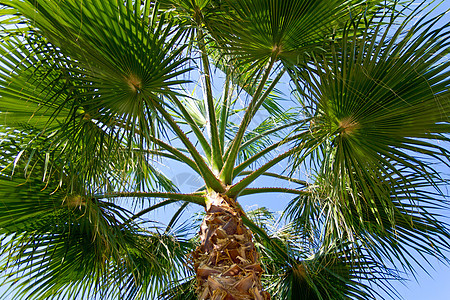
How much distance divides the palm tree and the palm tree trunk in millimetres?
12

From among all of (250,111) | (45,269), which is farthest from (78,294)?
(250,111)

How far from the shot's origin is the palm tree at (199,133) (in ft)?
8.68

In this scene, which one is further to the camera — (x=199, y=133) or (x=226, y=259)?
(x=199, y=133)

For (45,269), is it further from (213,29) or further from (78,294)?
(213,29)

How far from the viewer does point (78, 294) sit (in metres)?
3.53

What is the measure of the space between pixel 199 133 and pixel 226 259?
124cm

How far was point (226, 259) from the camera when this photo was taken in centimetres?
288

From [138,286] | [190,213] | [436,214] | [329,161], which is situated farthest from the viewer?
[190,213]

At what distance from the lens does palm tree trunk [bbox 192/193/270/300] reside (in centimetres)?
272

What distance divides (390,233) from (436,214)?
17.6 inches

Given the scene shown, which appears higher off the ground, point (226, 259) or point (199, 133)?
point (199, 133)

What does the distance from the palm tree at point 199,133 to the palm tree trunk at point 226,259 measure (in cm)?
1

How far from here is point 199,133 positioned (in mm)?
3674

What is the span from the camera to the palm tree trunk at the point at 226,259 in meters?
2.72
